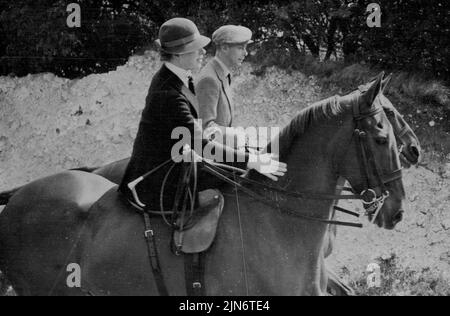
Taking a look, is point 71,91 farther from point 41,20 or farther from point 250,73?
point 250,73

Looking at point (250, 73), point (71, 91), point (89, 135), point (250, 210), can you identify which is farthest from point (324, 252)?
point (71, 91)

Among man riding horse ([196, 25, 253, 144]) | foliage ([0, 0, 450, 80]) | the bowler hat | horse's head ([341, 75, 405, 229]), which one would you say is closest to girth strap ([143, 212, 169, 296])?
man riding horse ([196, 25, 253, 144])

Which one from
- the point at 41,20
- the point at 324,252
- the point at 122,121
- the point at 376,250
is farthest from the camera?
the point at 122,121

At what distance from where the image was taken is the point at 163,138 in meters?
3.64

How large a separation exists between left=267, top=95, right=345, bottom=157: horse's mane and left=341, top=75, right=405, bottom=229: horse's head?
116 millimetres

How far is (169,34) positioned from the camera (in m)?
3.59

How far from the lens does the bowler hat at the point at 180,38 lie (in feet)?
11.8

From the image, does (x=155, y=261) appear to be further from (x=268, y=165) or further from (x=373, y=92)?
(x=373, y=92)

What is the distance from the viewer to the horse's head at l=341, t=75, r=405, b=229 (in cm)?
329

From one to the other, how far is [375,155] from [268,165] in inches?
23.6

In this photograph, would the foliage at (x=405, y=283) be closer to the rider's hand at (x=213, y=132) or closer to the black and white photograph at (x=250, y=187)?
the black and white photograph at (x=250, y=187)

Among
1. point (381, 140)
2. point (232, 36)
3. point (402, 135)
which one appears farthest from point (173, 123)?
point (402, 135)

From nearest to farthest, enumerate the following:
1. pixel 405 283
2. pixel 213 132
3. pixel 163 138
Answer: pixel 163 138, pixel 213 132, pixel 405 283
